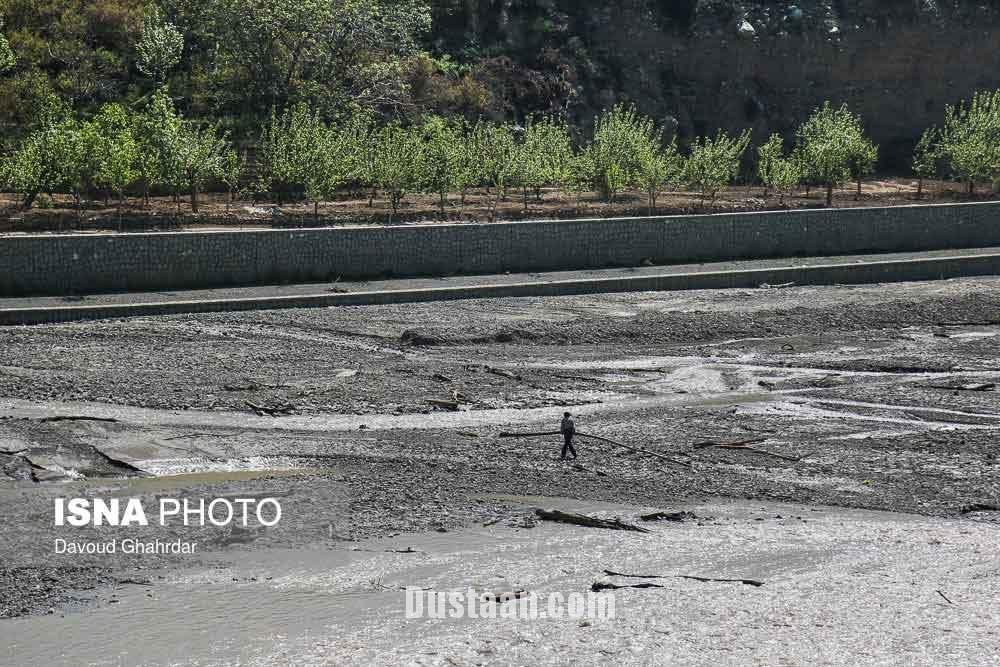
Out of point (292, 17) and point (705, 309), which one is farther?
point (292, 17)

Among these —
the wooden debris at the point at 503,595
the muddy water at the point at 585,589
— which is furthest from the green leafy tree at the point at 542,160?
the wooden debris at the point at 503,595

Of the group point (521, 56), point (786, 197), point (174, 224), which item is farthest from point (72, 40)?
point (786, 197)

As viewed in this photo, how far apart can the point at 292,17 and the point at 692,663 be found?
3188cm

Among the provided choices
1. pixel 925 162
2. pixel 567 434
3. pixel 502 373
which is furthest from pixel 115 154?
pixel 925 162

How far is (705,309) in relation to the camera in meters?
27.8

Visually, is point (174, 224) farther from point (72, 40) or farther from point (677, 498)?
point (677, 498)

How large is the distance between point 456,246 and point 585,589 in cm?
1753

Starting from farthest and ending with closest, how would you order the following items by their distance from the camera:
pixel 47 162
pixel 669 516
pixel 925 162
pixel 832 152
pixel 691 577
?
1. pixel 925 162
2. pixel 832 152
3. pixel 47 162
4. pixel 669 516
5. pixel 691 577

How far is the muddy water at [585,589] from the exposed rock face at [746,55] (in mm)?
33548

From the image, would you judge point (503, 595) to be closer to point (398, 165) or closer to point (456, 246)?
point (456, 246)

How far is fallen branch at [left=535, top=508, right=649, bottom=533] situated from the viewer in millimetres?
14727

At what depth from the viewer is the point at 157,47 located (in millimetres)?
39250

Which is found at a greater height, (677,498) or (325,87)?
(325,87)

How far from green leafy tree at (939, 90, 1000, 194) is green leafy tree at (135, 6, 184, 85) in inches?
984
